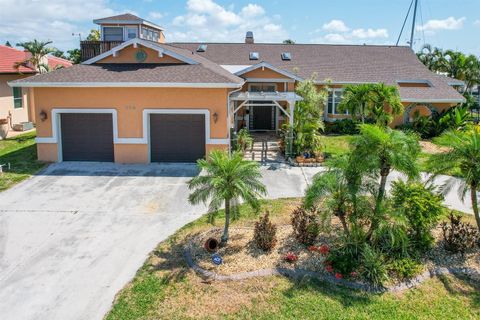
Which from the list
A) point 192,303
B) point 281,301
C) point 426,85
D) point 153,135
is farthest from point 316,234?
point 426,85

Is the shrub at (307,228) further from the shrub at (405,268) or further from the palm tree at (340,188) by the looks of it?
the shrub at (405,268)

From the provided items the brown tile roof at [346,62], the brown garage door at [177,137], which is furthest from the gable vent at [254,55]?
the brown garage door at [177,137]

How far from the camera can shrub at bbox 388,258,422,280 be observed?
8562 mm

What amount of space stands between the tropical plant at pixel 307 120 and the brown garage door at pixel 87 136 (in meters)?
8.16

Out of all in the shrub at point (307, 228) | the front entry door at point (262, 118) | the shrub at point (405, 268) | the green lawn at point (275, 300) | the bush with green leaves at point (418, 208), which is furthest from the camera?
the front entry door at point (262, 118)

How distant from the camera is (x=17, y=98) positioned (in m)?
26.7

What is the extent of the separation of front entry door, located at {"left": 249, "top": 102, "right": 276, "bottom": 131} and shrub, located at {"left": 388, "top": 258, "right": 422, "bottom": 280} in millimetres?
17722

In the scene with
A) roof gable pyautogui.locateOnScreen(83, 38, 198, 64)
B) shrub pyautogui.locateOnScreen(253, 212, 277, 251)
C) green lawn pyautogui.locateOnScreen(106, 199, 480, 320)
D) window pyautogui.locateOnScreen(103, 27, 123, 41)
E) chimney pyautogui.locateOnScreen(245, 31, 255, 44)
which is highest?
chimney pyautogui.locateOnScreen(245, 31, 255, 44)

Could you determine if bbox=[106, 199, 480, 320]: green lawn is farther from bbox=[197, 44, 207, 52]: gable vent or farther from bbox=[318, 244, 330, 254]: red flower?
bbox=[197, 44, 207, 52]: gable vent

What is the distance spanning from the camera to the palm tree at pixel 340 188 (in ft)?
28.5

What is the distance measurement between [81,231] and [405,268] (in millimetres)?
7825

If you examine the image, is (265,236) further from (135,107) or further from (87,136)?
(87,136)

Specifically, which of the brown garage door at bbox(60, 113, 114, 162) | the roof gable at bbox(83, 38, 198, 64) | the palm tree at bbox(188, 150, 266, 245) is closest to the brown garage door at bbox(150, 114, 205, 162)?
the brown garage door at bbox(60, 113, 114, 162)

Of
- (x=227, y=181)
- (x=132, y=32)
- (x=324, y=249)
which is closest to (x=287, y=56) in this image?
(x=132, y=32)
